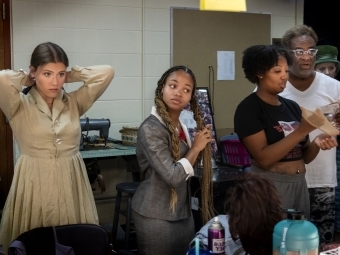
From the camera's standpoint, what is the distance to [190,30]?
4742mm

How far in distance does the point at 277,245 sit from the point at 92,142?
2.63m

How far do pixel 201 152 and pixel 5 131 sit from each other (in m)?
2.18

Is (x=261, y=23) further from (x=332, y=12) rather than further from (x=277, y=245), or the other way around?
(x=277, y=245)

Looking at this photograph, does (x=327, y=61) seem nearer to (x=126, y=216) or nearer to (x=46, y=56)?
(x=126, y=216)

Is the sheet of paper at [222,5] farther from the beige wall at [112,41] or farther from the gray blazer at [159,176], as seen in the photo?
the beige wall at [112,41]

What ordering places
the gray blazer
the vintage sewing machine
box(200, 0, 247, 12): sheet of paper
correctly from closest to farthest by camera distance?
the gray blazer < box(200, 0, 247, 12): sheet of paper < the vintage sewing machine

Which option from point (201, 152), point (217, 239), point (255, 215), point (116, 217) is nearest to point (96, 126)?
point (116, 217)

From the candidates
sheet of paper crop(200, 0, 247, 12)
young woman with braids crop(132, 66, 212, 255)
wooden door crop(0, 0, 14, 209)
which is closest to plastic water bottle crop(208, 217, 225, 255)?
young woman with braids crop(132, 66, 212, 255)

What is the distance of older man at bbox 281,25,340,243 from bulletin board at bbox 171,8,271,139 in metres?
1.95

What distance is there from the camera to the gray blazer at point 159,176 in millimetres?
2227

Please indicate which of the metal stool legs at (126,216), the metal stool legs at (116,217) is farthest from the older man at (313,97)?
the metal stool legs at (116,217)

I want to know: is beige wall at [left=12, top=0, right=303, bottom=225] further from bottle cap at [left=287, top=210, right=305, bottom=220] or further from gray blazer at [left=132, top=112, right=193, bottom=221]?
bottle cap at [left=287, top=210, right=305, bottom=220]

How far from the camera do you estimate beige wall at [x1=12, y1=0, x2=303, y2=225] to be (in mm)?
4113

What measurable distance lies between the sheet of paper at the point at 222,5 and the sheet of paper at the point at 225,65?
2.49 m
